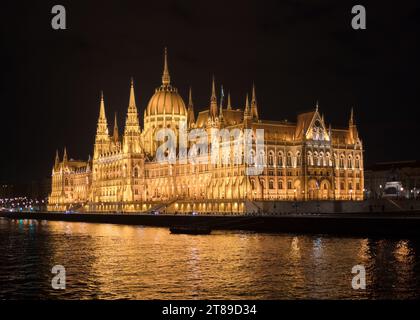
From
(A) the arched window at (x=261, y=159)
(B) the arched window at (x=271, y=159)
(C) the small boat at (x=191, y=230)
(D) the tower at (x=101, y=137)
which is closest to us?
(C) the small boat at (x=191, y=230)

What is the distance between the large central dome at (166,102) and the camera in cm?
14788

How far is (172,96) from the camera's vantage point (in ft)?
492

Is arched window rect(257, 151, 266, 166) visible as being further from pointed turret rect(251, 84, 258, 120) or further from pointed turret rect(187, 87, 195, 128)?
pointed turret rect(187, 87, 195, 128)

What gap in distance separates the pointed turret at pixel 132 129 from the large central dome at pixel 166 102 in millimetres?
3373

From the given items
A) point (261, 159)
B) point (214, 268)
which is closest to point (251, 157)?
point (261, 159)

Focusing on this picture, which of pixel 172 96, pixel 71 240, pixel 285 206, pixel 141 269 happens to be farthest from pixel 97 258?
pixel 172 96

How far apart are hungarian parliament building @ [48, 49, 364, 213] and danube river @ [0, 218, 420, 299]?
3760 cm

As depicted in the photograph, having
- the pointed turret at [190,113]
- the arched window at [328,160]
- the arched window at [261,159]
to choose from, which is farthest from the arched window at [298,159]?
the pointed turret at [190,113]

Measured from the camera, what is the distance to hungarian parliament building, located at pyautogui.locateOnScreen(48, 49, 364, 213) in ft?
356

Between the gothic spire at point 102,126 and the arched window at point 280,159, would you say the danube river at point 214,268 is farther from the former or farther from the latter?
the gothic spire at point 102,126

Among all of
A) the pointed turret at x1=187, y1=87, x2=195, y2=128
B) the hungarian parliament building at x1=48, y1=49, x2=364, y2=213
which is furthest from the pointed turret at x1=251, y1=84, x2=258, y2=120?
the pointed turret at x1=187, y1=87, x2=195, y2=128

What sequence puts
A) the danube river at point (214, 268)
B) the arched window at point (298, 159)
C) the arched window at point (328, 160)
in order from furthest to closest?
the arched window at point (328, 160) < the arched window at point (298, 159) < the danube river at point (214, 268)

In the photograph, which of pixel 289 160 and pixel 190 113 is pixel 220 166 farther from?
pixel 190 113
